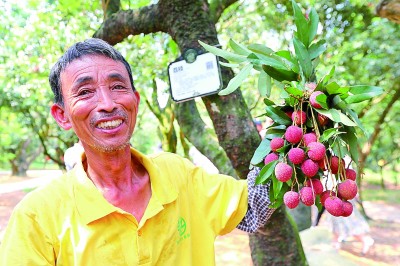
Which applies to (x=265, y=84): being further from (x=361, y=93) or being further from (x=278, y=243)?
(x=278, y=243)

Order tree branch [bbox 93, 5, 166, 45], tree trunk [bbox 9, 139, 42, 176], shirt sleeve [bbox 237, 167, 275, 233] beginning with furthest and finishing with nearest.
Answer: tree trunk [bbox 9, 139, 42, 176] < tree branch [bbox 93, 5, 166, 45] < shirt sleeve [bbox 237, 167, 275, 233]

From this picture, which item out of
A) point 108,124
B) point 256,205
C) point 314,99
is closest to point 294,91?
point 314,99

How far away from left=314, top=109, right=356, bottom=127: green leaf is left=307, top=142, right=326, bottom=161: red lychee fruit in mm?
98

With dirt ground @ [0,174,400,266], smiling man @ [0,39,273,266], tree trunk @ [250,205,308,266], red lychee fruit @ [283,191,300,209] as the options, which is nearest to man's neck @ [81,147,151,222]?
smiling man @ [0,39,273,266]

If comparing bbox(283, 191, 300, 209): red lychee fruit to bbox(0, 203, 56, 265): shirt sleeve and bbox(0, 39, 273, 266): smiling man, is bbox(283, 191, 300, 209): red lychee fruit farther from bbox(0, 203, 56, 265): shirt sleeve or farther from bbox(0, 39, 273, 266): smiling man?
bbox(0, 203, 56, 265): shirt sleeve

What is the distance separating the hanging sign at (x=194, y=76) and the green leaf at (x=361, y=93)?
91cm

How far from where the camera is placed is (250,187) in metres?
1.76

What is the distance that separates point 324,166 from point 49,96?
7.71 metres

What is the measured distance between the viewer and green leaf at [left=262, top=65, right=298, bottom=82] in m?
1.60

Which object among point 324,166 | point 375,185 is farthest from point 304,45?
point 375,185

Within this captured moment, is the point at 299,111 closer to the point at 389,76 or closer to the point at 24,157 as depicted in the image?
the point at 389,76

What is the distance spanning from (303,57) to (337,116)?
296mm

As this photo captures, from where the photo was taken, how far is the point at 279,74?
1.61 metres

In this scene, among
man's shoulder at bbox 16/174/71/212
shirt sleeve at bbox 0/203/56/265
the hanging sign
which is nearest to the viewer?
shirt sleeve at bbox 0/203/56/265
